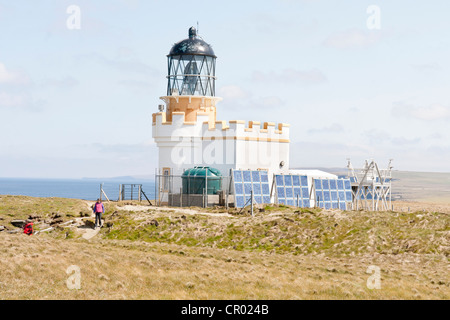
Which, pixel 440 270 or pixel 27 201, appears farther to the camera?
pixel 27 201

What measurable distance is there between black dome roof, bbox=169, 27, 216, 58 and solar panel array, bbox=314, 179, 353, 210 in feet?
41.6

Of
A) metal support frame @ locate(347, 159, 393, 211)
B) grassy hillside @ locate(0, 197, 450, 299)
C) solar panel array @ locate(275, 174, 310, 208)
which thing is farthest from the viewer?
metal support frame @ locate(347, 159, 393, 211)

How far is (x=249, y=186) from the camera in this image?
4291 cm

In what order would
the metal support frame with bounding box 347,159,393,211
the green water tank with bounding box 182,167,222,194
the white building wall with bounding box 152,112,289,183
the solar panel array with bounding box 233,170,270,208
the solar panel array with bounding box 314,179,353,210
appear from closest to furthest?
the solar panel array with bounding box 233,170,270,208 → the green water tank with bounding box 182,167,222,194 → the white building wall with bounding box 152,112,289,183 → the solar panel array with bounding box 314,179,353,210 → the metal support frame with bounding box 347,159,393,211

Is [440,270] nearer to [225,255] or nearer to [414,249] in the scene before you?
[414,249]

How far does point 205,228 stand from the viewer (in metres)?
35.8

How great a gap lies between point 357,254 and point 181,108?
21275 millimetres

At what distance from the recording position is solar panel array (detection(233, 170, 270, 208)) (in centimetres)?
4234

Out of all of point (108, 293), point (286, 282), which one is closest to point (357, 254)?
point (286, 282)

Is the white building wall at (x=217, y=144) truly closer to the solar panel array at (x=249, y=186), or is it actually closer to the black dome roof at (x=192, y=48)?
the solar panel array at (x=249, y=186)

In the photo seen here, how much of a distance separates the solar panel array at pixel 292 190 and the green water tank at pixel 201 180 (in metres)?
4.25

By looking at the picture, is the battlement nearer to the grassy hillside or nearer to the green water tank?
the green water tank

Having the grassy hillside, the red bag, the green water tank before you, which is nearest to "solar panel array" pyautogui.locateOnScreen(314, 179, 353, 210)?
the green water tank

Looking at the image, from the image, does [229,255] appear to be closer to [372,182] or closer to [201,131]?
[201,131]
